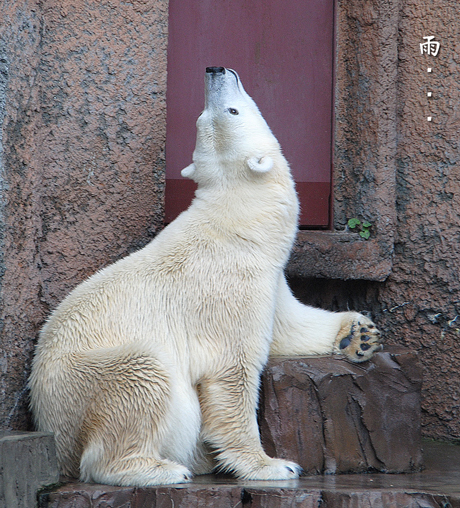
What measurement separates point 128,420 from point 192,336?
0.45 metres

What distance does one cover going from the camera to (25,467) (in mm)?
2670

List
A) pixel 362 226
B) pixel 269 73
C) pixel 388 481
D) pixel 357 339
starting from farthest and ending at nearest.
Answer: pixel 269 73 < pixel 362 226 < pixel 357 339 < pixel 388 481

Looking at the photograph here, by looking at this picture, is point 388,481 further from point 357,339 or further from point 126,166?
point 126,166

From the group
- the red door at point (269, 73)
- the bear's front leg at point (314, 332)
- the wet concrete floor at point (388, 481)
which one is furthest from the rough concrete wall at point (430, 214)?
the bear's front leg at point (314, 332)

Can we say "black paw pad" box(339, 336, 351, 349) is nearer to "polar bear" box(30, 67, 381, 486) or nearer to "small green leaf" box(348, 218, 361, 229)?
"polar bear" box(30, 67, 381, 486)

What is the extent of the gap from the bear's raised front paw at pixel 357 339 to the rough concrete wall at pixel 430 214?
0.74 m

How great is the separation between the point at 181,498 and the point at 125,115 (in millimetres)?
1913

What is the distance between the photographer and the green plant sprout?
161 inches

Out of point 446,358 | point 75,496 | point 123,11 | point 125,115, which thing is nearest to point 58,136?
point 125,115

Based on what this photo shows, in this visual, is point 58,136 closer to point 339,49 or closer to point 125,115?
point 125,115

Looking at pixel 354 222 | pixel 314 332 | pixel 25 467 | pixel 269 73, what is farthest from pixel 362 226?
pixel 25 467

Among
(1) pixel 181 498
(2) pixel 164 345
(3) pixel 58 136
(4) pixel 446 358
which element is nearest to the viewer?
(1) pixel 181 498

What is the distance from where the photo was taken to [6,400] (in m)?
3.13

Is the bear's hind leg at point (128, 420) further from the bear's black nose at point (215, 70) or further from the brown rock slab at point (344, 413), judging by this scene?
the bear's black nose at point (215, 70)
